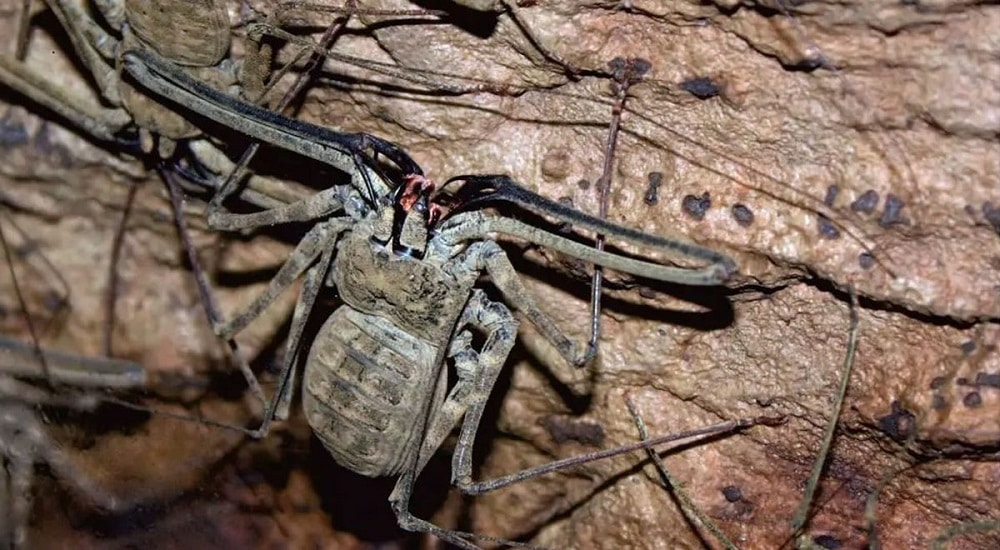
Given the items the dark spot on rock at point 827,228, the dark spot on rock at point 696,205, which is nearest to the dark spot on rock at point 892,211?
the dark spot on rock at point 827,228

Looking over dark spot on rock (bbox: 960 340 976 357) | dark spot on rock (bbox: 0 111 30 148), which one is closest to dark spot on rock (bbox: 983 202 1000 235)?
dark spot on rock (bbox: 960 340 976 357)

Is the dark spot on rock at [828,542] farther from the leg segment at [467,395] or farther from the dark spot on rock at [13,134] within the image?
the dark spot on rock at [13,134]

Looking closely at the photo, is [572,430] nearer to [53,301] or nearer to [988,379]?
[988,379]

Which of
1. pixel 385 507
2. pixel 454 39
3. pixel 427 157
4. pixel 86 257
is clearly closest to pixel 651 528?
pixel 385 507

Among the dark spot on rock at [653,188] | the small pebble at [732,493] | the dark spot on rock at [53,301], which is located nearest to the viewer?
the dark spot on rock at [653,188]

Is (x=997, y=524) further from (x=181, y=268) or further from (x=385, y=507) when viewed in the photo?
(x=181, y=268)

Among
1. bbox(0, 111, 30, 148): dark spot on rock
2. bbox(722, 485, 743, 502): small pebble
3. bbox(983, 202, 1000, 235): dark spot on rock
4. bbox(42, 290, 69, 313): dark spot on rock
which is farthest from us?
bbox(42, 290, 69, 313): dark spot on rock

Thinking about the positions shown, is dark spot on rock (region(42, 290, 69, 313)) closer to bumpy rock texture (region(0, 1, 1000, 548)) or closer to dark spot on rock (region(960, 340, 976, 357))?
bumpy rock texture (region(0, 1, 1000, 548))
